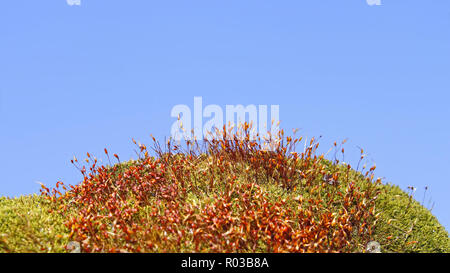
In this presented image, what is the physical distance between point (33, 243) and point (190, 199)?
2656mm

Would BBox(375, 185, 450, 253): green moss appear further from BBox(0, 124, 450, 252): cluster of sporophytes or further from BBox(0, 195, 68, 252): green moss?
BBox(0, 195, 68, 252): green moss

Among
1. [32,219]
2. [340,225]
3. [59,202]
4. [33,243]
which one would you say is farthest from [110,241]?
[340,225]

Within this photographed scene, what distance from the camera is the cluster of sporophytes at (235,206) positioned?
21.9ft

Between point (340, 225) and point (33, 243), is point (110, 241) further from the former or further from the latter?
point (340, 225)

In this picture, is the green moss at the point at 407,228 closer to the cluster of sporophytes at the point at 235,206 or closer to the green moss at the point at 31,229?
the cluster of sporophytes at the point at 235,206

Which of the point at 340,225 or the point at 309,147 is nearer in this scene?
the point at 340,225

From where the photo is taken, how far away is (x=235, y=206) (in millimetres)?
7367

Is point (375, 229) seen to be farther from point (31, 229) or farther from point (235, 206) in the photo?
point (31, 229)

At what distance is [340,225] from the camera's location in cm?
717

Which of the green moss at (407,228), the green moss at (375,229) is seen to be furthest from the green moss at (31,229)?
the green moss at (407,228)

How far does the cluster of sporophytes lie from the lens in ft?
21.9

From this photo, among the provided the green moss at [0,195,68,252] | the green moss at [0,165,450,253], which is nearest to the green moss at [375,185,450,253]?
the green moss at [0,165,450,253]

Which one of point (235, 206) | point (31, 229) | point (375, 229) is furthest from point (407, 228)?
point (31, 229)
